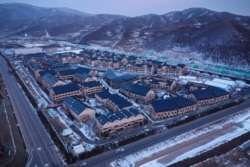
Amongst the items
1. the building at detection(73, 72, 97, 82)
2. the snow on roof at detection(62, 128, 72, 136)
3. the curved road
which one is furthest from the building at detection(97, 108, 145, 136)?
the building at detection(73, 72, 97, 82)

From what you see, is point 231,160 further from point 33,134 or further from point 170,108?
point 33,134

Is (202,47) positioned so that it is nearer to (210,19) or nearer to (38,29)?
(210,19)

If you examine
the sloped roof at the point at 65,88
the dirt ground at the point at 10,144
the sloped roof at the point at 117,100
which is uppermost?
the sloped roof at the point at 65,88

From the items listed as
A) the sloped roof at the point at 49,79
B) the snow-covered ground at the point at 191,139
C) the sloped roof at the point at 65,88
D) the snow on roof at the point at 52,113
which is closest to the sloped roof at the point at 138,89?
the sloped roof at the point at 65,88

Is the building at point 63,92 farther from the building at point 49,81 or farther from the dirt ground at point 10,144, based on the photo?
the dirt ground at point 10,144

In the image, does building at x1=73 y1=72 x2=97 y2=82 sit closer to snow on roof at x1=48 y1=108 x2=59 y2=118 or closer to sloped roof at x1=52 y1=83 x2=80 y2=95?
sloped roof at x1=52 y1=83 x2=80 y2=95

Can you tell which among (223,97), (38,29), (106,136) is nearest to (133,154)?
(106,136)

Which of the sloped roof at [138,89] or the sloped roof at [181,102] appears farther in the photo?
the sloped roof at [138,89]
